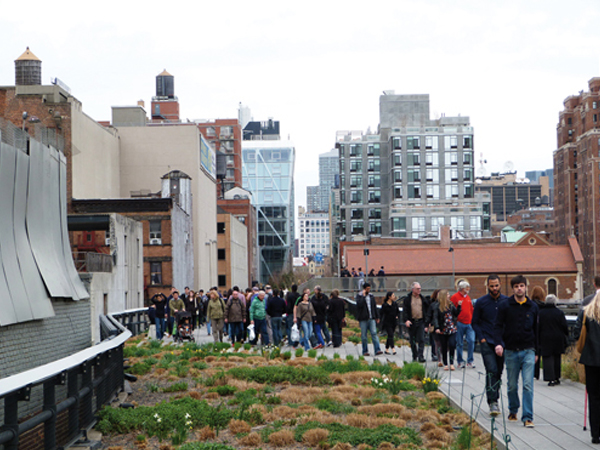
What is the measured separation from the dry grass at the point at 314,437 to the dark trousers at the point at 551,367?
585cm

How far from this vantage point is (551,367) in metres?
13.4

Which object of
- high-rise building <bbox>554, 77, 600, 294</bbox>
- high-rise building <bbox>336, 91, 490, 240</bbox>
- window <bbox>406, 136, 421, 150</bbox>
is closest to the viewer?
high-rise building <bbox>336, 91, 490, 240</bbox>

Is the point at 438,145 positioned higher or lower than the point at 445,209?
higher

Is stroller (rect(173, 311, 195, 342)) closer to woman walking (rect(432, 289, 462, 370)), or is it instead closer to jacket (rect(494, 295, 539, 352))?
woman walking (rect(432, 289, 462, 370))

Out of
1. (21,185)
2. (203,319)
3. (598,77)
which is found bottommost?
(203,319)

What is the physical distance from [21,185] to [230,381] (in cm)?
569

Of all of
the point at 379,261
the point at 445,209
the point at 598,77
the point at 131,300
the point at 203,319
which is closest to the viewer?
the point at 203,319

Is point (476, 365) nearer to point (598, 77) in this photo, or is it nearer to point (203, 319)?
point (203, 319)

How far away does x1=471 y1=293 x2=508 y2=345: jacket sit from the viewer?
10.6m

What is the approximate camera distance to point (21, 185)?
1495 cm

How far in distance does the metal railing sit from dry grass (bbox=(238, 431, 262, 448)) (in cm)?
186

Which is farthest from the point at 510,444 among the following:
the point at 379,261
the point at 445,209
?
the point at 445,209

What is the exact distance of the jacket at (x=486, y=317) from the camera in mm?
10594

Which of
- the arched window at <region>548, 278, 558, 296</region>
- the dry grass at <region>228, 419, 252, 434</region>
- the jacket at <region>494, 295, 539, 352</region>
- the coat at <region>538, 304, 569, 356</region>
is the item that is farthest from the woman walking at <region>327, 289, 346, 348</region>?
the arched window at <region>548, 278, 558, 296</region>
